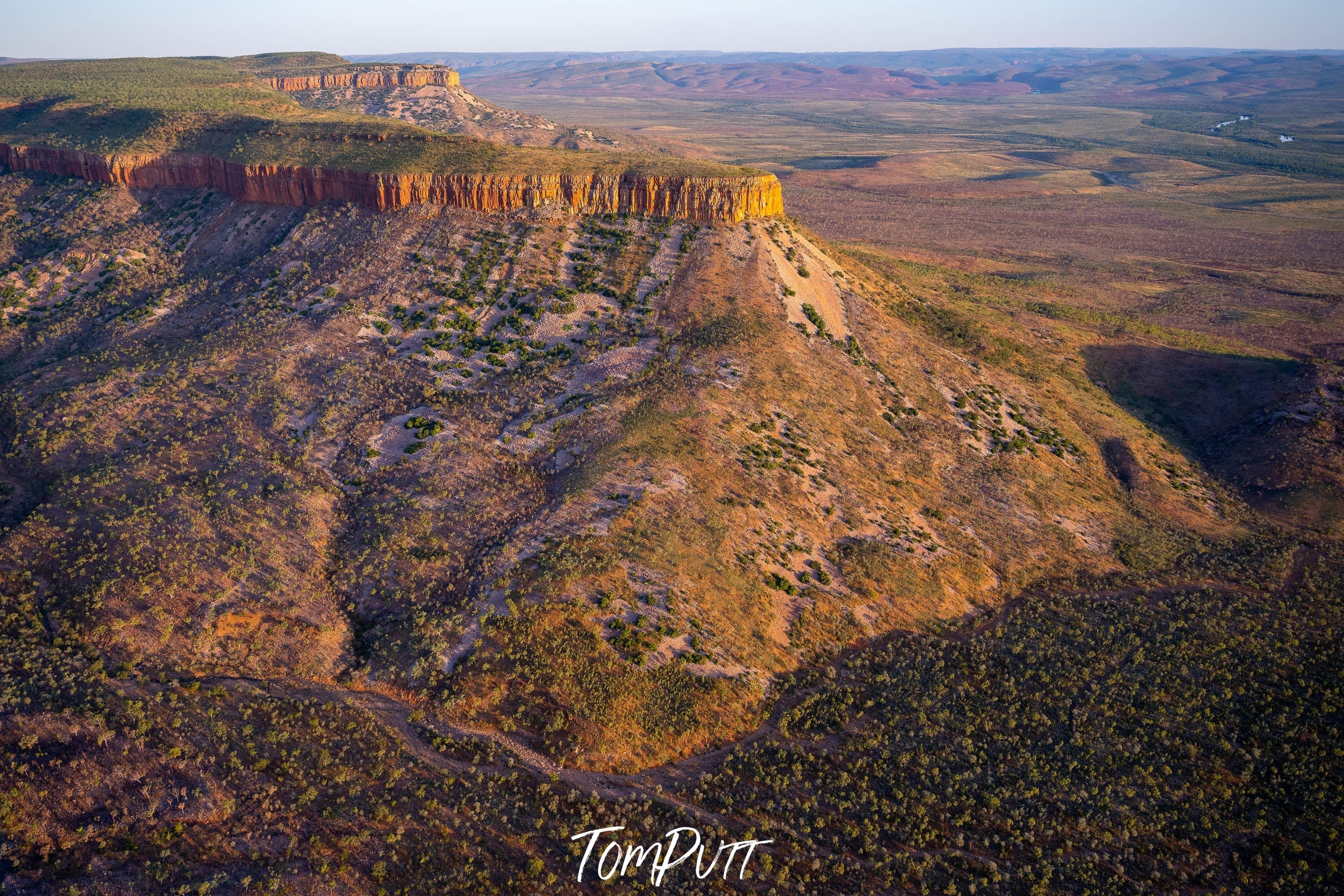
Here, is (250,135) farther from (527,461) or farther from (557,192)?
(527,461)

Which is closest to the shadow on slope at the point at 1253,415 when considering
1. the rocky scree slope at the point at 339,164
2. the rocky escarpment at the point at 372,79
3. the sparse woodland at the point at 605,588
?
the sparse woodland at the point at 605,588

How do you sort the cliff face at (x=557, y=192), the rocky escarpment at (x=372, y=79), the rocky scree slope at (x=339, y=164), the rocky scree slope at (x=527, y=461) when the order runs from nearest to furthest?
the rocky scree slope at (x=527, y=461)
the cliff face at (x=557, y=192)
the rocky scree slope at (x=339, y=164)
the rocky escarpment at (x=372, y=79)

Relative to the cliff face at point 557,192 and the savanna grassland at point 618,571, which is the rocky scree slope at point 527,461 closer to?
the savanna grassland at point 618,571

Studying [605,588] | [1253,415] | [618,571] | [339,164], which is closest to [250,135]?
[339,164]

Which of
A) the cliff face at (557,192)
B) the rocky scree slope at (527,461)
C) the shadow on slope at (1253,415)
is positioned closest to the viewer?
the rocky scree slope at (527,461)

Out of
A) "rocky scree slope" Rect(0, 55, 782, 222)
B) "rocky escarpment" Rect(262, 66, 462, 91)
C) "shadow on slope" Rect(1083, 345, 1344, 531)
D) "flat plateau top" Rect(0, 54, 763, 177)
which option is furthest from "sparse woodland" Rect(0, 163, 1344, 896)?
"rocky escarpment" Rect(262, 66, 462, 91)

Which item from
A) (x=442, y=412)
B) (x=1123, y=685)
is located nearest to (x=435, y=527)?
(x=442, y=412)
